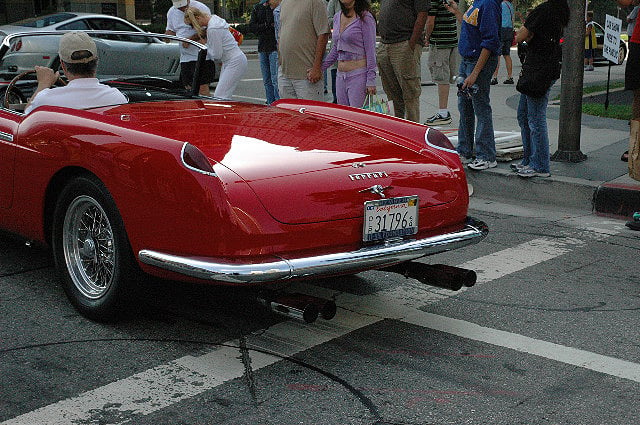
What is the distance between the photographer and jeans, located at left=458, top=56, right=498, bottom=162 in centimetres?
817

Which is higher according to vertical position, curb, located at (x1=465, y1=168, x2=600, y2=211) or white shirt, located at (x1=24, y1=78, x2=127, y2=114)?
white shirt, located at (x1=24, y1=78, x2=127, y2=114)

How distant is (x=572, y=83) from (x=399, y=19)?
1818 millimetres

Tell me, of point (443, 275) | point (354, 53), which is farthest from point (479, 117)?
point (443, 275)

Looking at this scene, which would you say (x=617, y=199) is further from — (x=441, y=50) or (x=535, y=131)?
(x=441, y=50)

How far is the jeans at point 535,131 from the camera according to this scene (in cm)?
766

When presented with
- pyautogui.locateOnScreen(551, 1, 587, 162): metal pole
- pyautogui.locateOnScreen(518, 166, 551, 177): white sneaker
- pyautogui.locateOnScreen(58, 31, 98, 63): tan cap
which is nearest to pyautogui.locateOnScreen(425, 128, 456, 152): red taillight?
pyautogui.locateOnScreen(58, 31, 98, 63): tan cap

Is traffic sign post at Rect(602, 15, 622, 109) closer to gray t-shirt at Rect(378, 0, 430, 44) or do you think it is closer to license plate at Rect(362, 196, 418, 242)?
gray t-shirt at Rect(378, 0, 430, 44)

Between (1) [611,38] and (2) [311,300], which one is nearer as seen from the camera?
(2) [311,300]

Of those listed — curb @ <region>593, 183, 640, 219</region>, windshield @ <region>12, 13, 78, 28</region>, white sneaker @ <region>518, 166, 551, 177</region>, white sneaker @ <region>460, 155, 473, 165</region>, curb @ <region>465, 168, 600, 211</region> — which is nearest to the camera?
curb @ <region>593, 183, 640, 219</region>

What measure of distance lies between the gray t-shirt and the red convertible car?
4.00m

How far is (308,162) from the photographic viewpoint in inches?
164

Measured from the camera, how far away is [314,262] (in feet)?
12.6

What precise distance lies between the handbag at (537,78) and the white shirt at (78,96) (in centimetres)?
389

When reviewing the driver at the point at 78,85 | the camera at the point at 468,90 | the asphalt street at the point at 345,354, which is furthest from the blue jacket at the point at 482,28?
the driver at the point at 78,85
